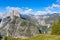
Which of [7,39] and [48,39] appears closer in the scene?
[48,39]

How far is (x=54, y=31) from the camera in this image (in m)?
72.5

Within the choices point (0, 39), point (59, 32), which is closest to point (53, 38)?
point (0, 39)

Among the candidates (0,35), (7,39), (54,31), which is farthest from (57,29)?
(0,35)

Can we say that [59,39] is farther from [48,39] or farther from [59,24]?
[59,24]

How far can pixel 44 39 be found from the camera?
4669 centimetres

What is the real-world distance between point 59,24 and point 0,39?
Answer: 3299cm

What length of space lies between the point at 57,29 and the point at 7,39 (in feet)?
82.4

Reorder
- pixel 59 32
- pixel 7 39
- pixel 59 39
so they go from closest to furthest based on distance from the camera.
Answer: pixel 59 39 < pixel 7 39 < pixel 59 32

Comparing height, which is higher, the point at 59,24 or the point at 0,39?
the point at 59,24

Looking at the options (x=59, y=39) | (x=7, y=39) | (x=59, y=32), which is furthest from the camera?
(x=59, y=32)

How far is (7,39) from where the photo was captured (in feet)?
178

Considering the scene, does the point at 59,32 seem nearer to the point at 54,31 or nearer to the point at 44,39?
the point at 54,31

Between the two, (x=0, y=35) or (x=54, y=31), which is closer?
(x=0, y=35)

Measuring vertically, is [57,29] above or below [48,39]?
above
